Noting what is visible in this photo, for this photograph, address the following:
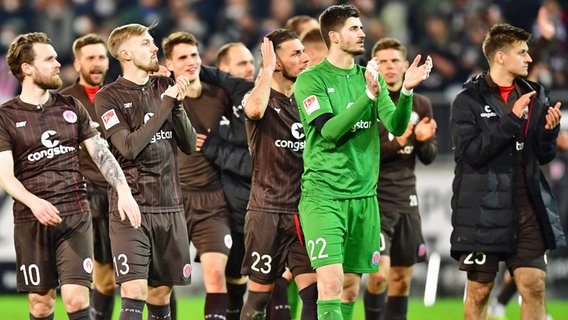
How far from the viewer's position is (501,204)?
25.7 ft

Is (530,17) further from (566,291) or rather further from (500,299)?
(500,299)

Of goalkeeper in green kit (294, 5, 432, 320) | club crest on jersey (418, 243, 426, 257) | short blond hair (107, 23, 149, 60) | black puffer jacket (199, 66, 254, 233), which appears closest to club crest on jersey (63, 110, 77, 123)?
short blond hair (107, 23, 149, 60)

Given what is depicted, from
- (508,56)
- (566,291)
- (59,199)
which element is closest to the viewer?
(59,199)

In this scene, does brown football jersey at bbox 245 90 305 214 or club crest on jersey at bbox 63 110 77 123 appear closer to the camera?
club crest on jersey at bbox 63 110 77 123

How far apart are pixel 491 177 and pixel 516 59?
89 cm

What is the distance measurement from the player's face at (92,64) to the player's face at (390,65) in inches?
94.6

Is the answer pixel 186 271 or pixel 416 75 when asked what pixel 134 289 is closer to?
pixel 186 271

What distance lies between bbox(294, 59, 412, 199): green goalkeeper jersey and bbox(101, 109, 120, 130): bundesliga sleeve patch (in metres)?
1.25

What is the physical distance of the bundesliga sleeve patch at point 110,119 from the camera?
7.41 m

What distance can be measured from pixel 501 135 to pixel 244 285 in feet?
9.10

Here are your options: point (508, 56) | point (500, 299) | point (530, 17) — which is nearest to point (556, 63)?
point (530, 17)

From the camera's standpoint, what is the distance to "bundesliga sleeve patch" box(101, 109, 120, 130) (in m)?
7.41

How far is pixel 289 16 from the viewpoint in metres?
15.9

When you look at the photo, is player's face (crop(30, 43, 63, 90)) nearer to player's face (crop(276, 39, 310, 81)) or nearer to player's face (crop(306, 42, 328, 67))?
player's face (crop(276, 39, 310, 81))
